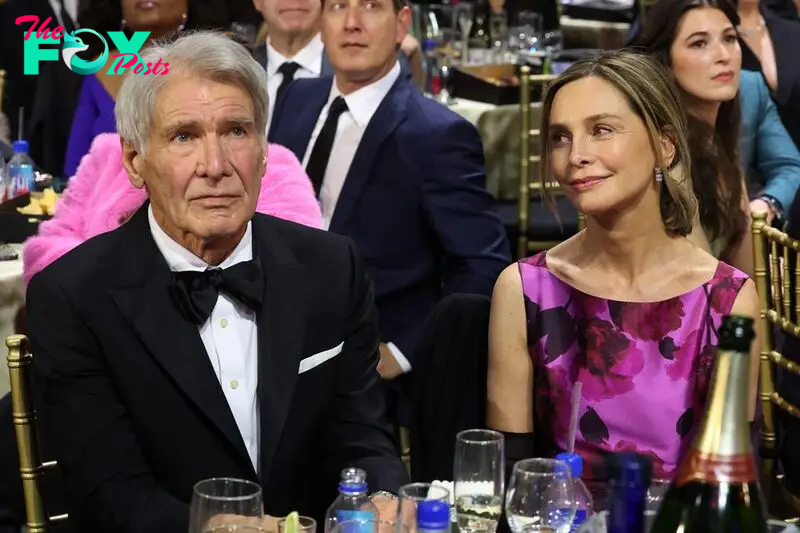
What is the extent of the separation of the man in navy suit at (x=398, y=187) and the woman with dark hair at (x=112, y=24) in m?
1.01

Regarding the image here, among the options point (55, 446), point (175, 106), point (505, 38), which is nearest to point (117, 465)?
point (55, 446)

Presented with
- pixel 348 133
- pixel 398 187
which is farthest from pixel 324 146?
pixel 398 187

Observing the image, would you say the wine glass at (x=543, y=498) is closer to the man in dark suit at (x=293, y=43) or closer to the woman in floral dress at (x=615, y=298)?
the woman in floral dress at (x=615, y=298)

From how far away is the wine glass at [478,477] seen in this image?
1732 millimetres

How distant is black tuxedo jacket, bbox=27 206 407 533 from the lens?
208 cm

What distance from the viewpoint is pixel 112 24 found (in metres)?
4.81

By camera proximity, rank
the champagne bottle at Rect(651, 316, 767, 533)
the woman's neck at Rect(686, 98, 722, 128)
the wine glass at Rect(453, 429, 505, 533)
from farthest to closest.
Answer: the woman's neck at Rect(686, 98, 722, 128)
the wine glass at Rect(453, 429, 505, 533)
the champagne bottle at Rect(651, 316, 767, 533)

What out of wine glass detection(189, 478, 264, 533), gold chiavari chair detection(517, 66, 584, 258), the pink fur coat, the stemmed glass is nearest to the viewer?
wine glass detection(189, 478, 264, 533)

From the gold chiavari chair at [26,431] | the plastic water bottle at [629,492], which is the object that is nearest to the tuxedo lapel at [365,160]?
the gold chiavari chair at [26,431]

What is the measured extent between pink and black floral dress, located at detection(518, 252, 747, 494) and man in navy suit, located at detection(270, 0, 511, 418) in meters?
1.12

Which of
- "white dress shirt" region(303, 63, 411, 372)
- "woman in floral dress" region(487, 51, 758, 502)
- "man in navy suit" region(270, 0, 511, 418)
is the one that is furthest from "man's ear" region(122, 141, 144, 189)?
"white dress shirt" region(303, 63, 411, 372)

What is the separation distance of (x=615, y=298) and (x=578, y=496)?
0.77m

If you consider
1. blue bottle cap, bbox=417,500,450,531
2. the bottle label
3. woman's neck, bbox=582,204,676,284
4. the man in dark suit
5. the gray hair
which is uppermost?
the man in dark suit

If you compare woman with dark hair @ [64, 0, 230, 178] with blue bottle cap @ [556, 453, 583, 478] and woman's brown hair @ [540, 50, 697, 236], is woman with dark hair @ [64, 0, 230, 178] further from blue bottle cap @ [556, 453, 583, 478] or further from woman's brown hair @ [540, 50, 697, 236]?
blue bottle cap @ [556, 453, 583, 478]
